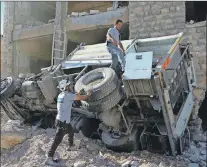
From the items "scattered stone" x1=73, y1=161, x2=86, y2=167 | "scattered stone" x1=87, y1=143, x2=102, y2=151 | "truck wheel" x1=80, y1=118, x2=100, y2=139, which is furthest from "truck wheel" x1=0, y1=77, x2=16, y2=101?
"scattered stone" x1=73, y1=161, x2=86, y2=167

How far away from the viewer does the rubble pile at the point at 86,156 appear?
5176 mm

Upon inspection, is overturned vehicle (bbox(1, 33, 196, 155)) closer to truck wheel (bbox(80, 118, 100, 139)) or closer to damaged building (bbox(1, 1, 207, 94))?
truck wheel (bbox(80, 118, 100, 139))

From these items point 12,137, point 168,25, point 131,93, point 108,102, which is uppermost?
point 168,25

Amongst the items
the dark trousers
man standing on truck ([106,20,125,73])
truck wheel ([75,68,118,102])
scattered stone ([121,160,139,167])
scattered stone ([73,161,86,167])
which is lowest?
scattered stone ([121,160,139,167])

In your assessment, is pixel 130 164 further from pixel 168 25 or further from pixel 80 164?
pixel 168 25

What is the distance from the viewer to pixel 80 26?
11.7 m

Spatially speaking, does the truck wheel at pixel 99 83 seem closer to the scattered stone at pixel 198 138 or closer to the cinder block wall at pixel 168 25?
the scattered stone at pixel 198 138

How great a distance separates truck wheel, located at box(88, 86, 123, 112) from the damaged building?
380 cm

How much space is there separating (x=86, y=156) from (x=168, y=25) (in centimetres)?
533

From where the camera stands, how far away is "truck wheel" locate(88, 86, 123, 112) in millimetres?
5414

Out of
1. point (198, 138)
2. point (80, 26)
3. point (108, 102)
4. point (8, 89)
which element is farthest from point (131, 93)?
point (80, 26)

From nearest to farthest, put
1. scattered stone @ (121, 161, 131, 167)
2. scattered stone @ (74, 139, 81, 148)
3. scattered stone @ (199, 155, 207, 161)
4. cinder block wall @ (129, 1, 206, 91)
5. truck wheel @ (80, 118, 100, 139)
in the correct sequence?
scattered stone @ (121, 161, 131, 167)
scattered stone @ (74, 139, 81, 148)
scattered stone @ (199, 155, 207, 161)
truck wheel @ (80, 118, 100, 139)
cinder block wall @ (129, 1, 206, 91)

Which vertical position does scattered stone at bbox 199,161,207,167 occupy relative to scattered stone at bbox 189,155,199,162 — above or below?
below

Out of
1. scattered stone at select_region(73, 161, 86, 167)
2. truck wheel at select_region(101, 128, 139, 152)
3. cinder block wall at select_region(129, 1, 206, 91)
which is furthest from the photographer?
cinder block wall at select_region(129, 1, 206, 91)
